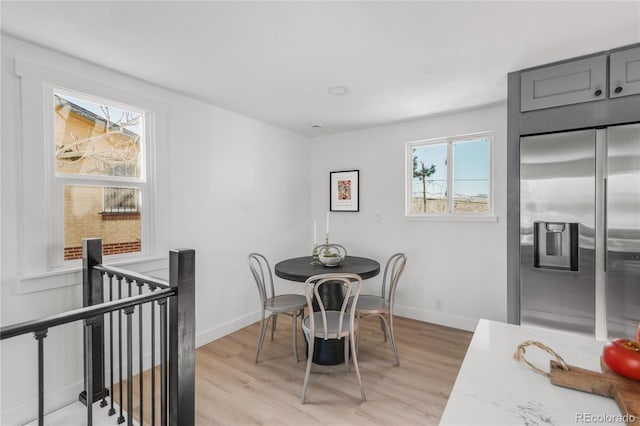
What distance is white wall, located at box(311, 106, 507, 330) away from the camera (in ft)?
10.5

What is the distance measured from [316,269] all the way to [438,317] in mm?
1756

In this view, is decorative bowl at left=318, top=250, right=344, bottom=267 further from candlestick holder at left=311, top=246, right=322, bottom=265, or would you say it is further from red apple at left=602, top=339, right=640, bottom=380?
red apple at left=602, top=339, right=640, bottom=380

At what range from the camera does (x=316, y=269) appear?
2744 mm

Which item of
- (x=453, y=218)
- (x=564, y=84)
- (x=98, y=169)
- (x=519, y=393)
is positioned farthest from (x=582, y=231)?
(x=98, y=169)

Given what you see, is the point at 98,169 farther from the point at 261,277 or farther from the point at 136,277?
the point at 261,277

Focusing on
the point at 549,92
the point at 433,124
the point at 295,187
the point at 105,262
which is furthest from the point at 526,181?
the point at 105,262

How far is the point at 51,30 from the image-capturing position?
182 cm

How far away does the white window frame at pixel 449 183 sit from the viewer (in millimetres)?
3250

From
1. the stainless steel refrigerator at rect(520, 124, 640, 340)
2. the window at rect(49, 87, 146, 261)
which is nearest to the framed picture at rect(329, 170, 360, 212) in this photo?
the stainless steel refrigerator at rect(520, 124, 640, 340)

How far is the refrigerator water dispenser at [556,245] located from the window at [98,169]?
3.15 metres

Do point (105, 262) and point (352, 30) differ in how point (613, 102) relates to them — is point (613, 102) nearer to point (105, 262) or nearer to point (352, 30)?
point (352, 30)

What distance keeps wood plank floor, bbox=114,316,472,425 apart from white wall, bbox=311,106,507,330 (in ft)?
1.50

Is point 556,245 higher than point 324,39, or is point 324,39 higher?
point 324,39

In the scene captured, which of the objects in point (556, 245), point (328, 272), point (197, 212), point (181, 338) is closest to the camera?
point (181, 338)
